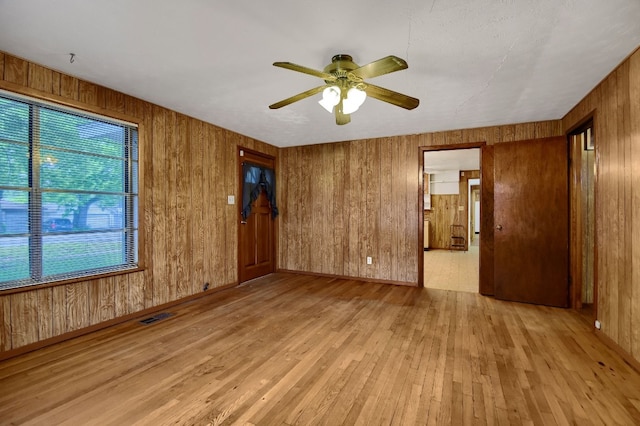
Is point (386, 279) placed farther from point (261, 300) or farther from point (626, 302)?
point (626, 302)

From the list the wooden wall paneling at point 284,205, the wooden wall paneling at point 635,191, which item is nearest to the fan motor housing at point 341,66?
the wooden wall paneling at point 635,191

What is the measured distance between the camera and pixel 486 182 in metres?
4.16

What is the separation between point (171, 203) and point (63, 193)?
107cm

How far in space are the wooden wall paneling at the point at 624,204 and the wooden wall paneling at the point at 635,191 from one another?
0.03m

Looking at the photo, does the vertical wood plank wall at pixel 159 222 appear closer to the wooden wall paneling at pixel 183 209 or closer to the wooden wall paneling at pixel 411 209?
the wooden wall paneling at pixel 183 209

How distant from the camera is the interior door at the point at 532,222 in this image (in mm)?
3605

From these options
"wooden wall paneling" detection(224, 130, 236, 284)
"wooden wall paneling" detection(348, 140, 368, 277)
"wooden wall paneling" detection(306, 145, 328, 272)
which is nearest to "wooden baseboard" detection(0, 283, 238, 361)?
"wooden wall paneling" detection(224, 130, 236, 284)

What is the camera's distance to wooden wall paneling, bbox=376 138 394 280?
4.71 m

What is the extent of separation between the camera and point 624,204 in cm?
233

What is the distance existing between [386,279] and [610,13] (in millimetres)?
3834

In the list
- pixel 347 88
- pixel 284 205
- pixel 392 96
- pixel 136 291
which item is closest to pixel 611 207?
pixel 392 96

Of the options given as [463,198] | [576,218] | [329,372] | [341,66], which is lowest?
[329,372]

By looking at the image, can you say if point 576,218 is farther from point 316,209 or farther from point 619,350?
point 316,209

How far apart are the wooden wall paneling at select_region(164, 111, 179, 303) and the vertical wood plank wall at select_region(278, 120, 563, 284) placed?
2.29 m
